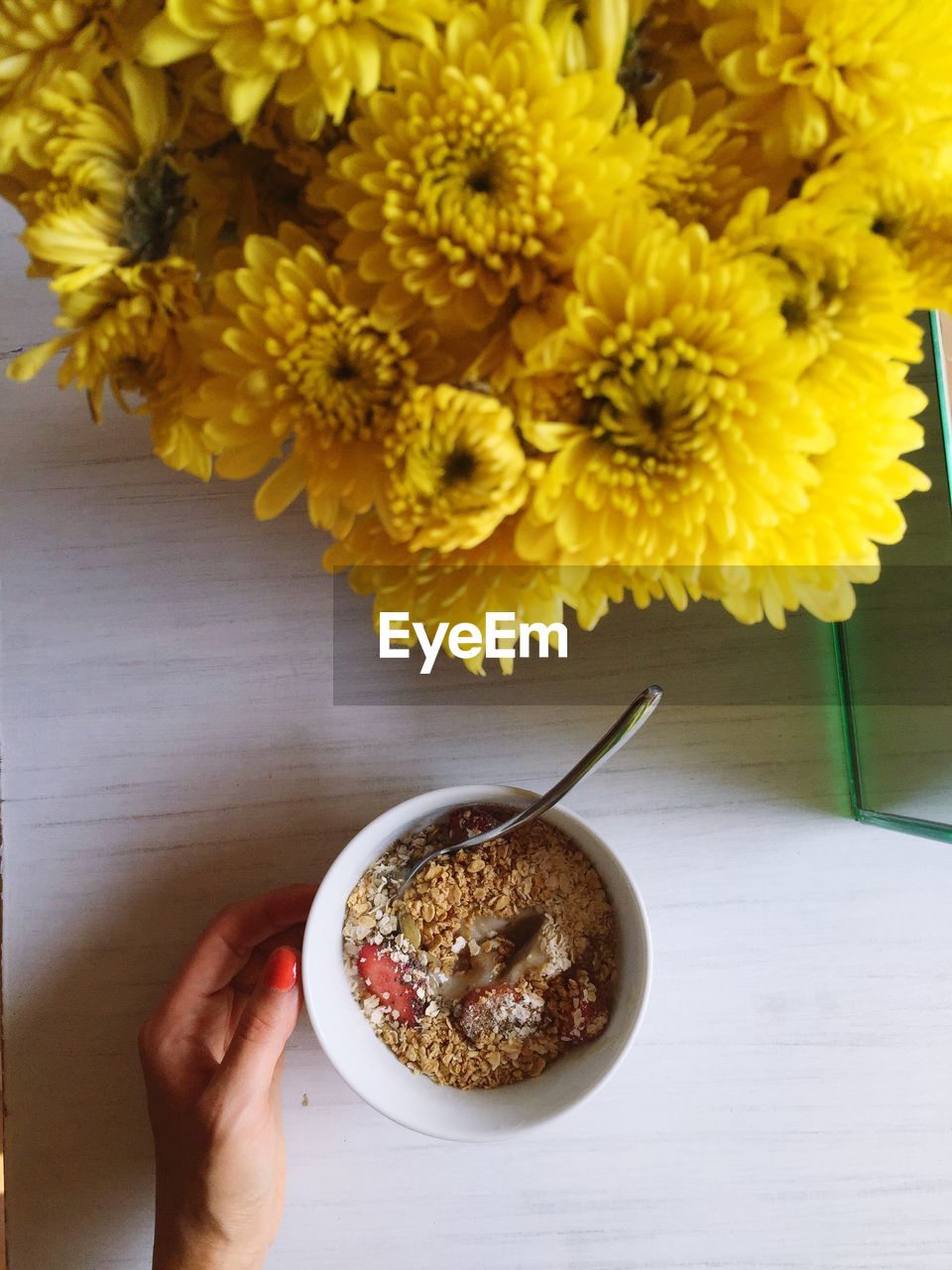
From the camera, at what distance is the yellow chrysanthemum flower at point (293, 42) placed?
262 mm

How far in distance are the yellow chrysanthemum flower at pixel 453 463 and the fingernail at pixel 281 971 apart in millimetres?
334

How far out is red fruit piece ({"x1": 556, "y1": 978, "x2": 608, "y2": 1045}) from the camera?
52 cm

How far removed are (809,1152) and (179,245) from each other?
0.61m

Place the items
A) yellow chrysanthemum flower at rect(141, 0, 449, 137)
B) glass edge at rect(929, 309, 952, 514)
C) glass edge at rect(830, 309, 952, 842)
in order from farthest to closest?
glass edge at rect(830, 309, 952, 842) → glass edge at rect(929, 309, 952, 514) → yellow chrysanthemum flower at rect(141, 0, 449, 137)

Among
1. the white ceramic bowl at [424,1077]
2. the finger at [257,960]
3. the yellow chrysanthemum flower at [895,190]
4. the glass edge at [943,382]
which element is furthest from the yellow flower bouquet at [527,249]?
the finger at [257,960]

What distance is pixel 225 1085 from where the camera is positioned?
52 cm

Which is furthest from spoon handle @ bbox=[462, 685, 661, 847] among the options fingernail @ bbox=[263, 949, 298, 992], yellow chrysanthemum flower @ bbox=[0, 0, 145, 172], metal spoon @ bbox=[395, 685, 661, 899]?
yellow chrysanthemum flower @ bbox=[0, 0, 145, 172]

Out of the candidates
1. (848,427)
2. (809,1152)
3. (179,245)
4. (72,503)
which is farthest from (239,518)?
(809,1152)

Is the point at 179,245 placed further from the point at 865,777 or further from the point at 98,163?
the point at 865,777

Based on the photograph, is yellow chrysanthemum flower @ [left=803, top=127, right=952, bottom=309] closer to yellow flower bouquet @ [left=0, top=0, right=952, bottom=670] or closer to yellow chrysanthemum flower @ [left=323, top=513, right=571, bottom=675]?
yellow flower bouquet @ [left=0, top=0, right=952, bottom=670]

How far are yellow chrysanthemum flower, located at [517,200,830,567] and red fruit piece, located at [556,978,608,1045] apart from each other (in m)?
0.32

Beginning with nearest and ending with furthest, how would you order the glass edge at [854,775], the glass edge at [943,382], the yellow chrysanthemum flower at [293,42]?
the yellow chrysanthemum flower at [293,42] → the glass edge at [943,382] → the glass edge at [854,775]

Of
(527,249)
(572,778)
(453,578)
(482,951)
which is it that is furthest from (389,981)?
(527,249)

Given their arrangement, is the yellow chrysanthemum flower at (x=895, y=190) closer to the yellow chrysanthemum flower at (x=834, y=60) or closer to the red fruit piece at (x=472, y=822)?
the yellow chrysanthemum flower at (x=834, y=60)
